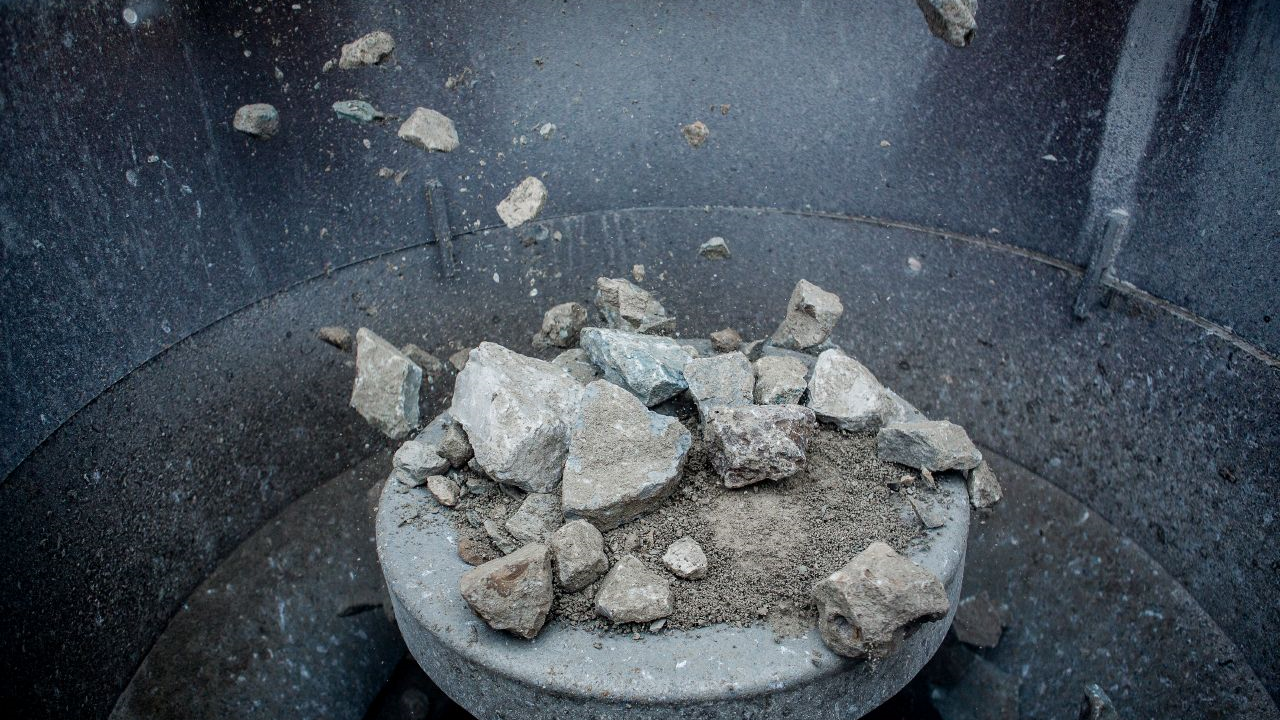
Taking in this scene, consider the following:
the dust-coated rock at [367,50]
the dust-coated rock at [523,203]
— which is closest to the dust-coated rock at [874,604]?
the dust-coated rock at [523,203]

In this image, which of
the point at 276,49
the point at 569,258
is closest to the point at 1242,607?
the point at 569,258

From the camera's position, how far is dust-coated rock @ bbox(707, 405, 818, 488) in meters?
1.56

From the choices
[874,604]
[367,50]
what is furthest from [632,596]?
[367,50]

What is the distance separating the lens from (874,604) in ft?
4.25

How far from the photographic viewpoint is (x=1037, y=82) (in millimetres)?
2141

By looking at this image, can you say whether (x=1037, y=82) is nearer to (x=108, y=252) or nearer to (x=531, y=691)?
(x=531, y=691)

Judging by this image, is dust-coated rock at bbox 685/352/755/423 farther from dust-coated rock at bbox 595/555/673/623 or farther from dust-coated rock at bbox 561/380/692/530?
dust-coated rock at bbox 595/555/673/623

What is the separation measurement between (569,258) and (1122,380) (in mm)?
1431

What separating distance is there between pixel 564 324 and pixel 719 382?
587 millimetres

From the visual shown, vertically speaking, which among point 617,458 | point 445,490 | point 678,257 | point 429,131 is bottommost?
point 678,257

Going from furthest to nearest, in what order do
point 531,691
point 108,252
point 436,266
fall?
point 436,266 → point 108,252 → point 531,691

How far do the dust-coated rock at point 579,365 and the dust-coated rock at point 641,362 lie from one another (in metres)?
0.03

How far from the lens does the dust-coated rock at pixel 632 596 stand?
1.37 metres

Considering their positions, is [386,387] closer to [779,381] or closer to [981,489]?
[779,381]
